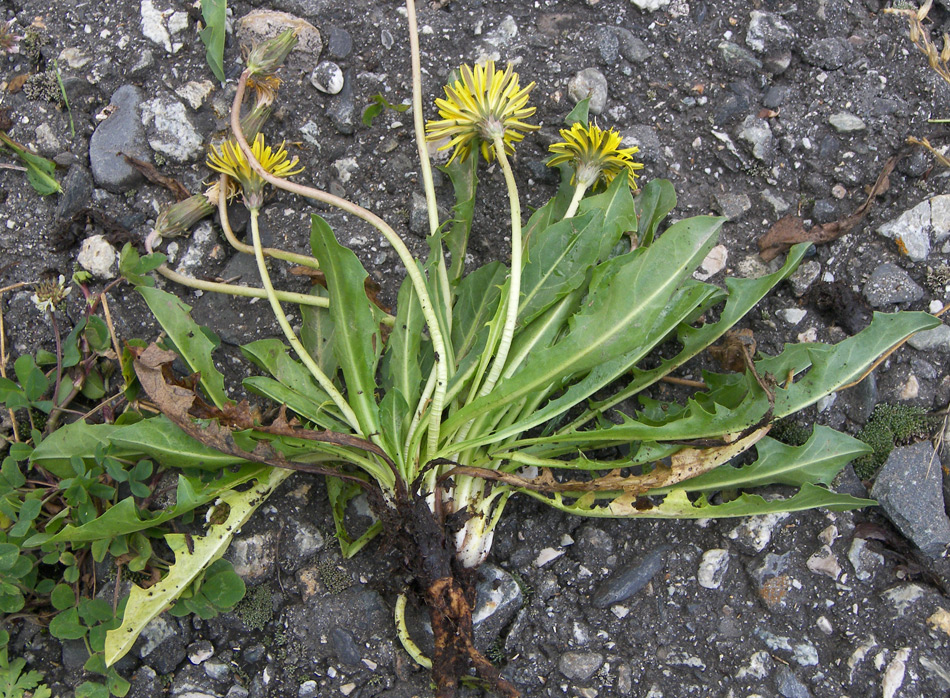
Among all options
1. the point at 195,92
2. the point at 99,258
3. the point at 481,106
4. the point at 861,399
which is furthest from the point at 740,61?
the point at 99,258

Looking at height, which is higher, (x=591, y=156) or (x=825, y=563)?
(x=591, y=156)

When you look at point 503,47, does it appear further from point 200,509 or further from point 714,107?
point 200,509

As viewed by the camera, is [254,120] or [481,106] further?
[254,120]

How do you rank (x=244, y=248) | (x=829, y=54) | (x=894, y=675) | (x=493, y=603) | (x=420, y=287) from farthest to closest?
(x=829, y=54) < (x=244, y=248) < (x=493, y=603) < (x=894, y=675) < (x=420, y=287)

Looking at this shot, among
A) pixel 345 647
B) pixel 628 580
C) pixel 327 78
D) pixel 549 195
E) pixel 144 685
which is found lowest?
pixel 144 685

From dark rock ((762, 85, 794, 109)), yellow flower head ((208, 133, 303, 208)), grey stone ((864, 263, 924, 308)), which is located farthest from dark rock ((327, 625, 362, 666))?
dark rock ((762, 85, 794, 109))

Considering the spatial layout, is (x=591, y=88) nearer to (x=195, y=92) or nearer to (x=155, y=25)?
(x=195, y=92)

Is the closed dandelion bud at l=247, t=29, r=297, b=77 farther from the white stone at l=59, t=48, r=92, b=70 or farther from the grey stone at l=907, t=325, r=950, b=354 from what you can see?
the grey stone at l=907, t=325, r=950, b=354

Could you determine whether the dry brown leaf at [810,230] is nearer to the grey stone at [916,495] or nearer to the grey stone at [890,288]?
the grey stone at [890,288]
